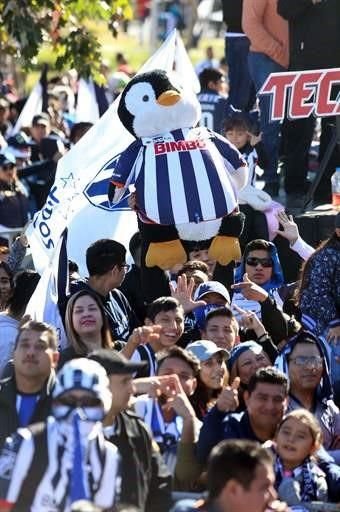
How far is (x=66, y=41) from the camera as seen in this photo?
51.3 ft

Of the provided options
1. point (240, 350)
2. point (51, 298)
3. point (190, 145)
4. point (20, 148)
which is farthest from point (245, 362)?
point (20, 148)

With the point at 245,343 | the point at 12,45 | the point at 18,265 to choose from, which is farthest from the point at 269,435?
→ the point at 12,45

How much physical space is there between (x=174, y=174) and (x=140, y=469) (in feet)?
11.6

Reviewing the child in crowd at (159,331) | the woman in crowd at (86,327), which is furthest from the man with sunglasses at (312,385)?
the woman in crowd at (86,327)

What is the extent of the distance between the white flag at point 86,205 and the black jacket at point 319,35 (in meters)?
1.70

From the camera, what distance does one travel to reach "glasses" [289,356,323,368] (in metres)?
9.35

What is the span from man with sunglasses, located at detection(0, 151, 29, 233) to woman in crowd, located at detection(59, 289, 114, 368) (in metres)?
5.22

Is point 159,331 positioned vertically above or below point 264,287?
above

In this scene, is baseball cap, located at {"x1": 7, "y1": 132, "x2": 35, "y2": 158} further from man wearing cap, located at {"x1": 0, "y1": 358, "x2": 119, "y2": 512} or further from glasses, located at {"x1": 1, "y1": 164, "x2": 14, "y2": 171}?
man wearing cap, located at {"x1": 0, "y1": 358, "x2": 119, "y2": 512}

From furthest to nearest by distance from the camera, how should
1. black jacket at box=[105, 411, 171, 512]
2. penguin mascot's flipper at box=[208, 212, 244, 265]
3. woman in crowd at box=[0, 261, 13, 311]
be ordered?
1. woman in crowd at box=[0, 261, 13, 311]
2. penguin mascot's flipper at box=[208, 212, 244, 265]
3. black jacket at box=[105, 411, 171, 512]

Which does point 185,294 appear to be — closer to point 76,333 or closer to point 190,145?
point 76,333

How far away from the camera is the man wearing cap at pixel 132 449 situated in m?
7.55

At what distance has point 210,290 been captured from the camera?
10453mm

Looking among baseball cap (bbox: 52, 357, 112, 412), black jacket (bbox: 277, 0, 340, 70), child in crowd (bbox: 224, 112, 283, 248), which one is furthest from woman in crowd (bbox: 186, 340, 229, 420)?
black jacket (bbox: 277, 0, 340, 70)
